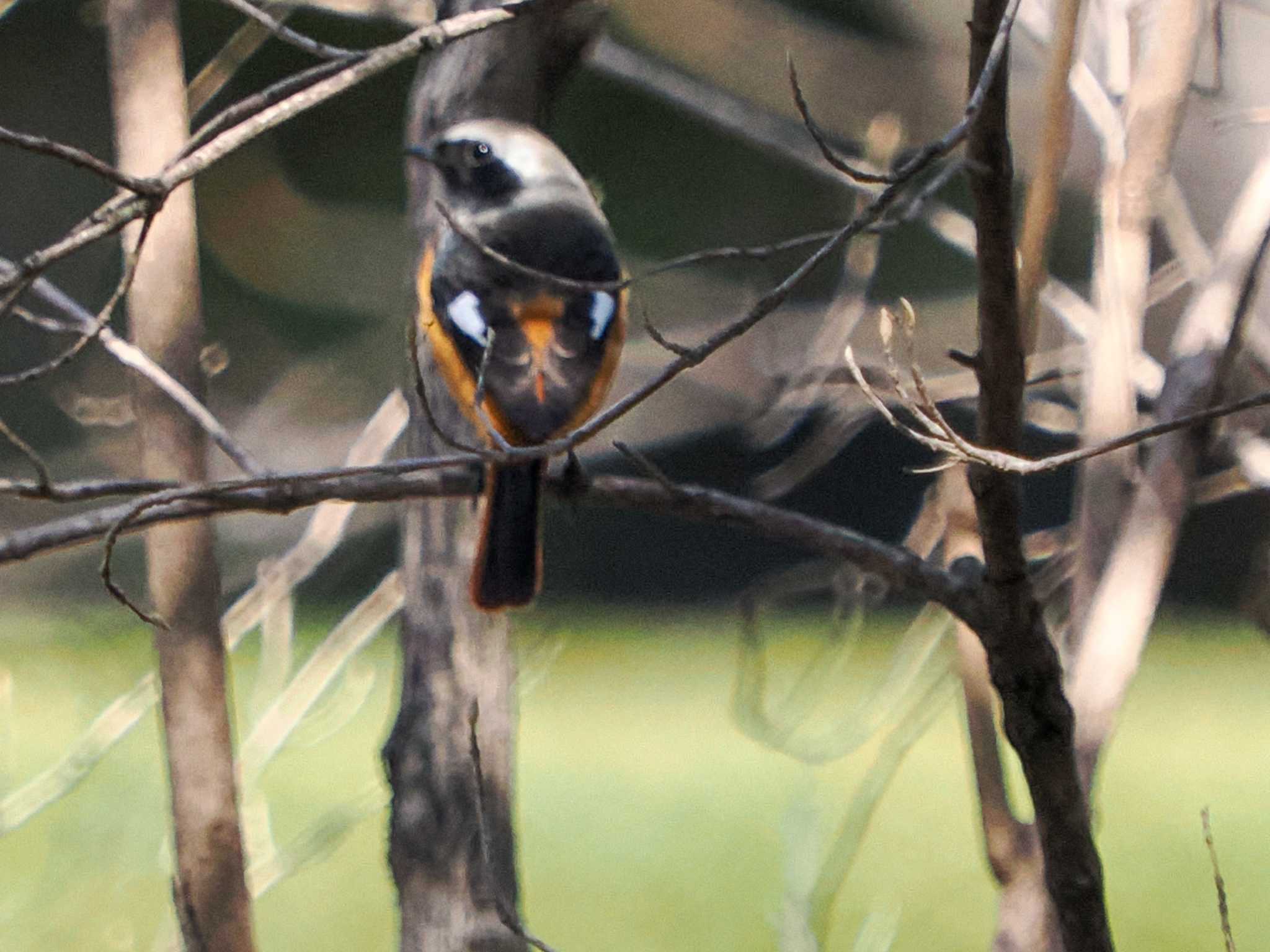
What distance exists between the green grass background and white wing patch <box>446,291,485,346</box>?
23.9 inches

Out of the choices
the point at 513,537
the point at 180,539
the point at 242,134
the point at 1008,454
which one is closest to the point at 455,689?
the point at 513,537

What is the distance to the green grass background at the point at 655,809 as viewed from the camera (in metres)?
1.72

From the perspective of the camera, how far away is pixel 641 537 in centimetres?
207

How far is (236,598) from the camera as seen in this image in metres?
1.98

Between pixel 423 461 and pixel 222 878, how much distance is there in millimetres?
840

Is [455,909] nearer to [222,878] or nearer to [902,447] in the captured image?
[222,878]

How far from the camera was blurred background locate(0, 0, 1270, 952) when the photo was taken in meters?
1.75

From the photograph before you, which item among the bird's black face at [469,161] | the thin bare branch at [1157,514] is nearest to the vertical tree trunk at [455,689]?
the bird's black face at [469,161]

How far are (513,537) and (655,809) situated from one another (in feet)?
2.11

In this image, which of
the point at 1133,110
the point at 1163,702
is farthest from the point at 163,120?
the point at 1163,702

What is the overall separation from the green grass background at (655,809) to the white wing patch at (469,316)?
608 millimetres

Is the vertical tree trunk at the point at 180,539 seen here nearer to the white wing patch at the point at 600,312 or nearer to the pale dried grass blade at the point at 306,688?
the pale dried grass blade at the point at 306,688

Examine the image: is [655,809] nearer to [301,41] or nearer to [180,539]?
[180,539]

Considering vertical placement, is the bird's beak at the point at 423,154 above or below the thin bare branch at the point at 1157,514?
above
